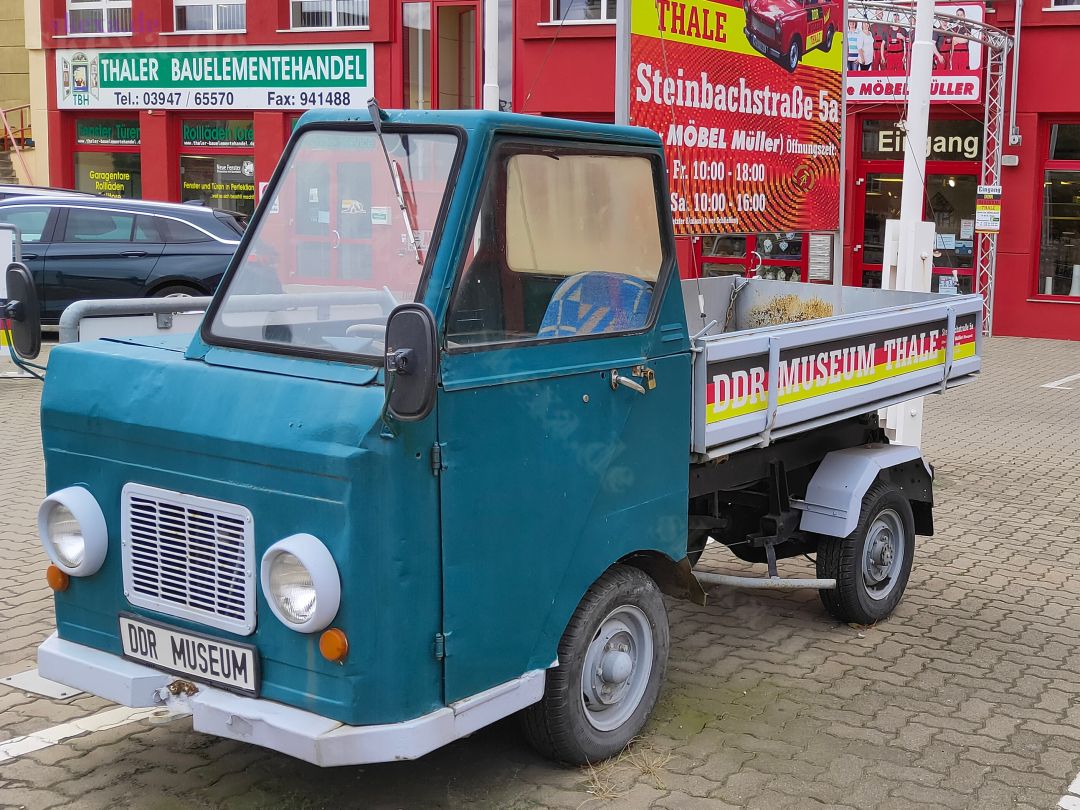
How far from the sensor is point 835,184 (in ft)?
25.1

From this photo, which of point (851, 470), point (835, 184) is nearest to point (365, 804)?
point (851, 470)

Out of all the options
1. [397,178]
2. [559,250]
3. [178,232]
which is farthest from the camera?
[178,232]

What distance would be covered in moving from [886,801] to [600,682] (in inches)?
40.8

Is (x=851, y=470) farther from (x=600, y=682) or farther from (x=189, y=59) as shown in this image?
(x=189, y=59)

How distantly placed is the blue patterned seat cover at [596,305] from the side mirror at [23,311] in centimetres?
176

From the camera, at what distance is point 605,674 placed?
4.53 meters

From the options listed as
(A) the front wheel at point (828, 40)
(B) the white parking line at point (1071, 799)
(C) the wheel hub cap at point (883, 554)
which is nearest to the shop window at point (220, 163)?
(A) the front wheel at point (828, 40)

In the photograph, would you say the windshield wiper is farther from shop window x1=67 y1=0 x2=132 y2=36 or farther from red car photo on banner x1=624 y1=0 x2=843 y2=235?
shop window x1=67 y1=0 x2=132 y2=36

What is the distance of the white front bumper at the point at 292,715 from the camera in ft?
11.9

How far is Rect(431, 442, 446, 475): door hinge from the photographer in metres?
3.73

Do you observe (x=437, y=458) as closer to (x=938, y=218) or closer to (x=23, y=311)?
(x=23, y=311)

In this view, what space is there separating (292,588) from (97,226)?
12415mm

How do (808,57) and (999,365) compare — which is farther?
(999,365)

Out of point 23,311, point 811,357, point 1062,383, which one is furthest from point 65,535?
point 1062,383
